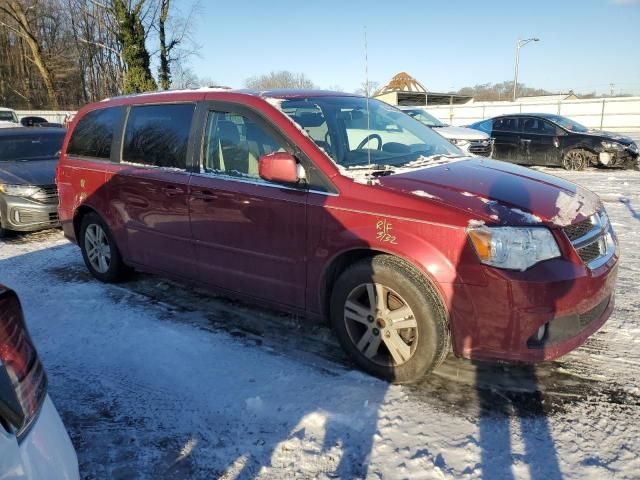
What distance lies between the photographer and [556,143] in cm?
1250

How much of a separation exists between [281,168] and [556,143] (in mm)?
11402

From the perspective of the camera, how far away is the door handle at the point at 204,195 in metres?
3.66

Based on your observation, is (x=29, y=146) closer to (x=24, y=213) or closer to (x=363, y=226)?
(x=24, y=213)

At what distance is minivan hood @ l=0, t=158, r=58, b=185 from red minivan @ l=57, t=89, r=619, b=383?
11.0 feet

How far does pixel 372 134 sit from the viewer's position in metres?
3.79

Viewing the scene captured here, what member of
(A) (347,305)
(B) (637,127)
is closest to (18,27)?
(B) (637,127)

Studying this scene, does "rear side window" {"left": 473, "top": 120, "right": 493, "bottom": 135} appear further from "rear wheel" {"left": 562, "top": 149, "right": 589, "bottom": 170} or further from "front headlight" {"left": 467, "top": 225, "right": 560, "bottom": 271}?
"front headlight" {"left": 467, "top": 225, "right": 560, "bottom": 271}

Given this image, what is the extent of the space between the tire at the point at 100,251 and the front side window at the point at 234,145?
168 centimetres

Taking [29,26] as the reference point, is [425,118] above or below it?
below

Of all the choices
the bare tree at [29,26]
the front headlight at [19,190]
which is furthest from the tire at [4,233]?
the bare tree at [29,26]

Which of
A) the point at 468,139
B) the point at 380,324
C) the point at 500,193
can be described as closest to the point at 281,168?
the point at 380,324

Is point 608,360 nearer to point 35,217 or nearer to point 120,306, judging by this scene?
point 120,306

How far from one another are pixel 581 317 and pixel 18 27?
47.5m

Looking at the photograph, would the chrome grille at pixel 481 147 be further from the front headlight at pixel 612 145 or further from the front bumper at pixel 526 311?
the front bumper at pixel 526 311
